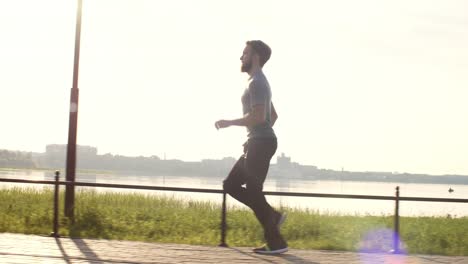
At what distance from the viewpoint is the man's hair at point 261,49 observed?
718cm

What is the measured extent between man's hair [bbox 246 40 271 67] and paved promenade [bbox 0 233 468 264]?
2.09 meters

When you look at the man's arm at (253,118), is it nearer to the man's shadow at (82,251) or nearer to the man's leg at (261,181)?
the man's leg at (261,181)

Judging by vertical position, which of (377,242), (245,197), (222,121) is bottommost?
(377,242)

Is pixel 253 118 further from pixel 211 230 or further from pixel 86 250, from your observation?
pixel 211 230

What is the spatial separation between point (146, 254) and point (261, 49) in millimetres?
2463

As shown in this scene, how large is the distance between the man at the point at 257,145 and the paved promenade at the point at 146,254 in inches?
15.3

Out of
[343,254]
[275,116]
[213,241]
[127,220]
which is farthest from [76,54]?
[343,254]

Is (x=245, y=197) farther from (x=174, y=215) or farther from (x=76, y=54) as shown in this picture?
(x=174, y=215)

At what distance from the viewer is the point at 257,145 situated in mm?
6906

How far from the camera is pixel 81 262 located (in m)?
6.23

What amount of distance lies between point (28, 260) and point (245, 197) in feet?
7.37

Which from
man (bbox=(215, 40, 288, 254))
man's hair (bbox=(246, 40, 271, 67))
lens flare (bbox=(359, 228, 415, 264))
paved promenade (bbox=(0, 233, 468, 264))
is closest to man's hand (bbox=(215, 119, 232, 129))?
man (bbox=(215, 40, 288, 254))

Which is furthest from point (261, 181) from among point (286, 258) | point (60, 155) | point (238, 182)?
point (60, 155)

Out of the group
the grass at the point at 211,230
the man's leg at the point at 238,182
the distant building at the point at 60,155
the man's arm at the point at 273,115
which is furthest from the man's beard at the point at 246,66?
the distant building at the point at 60,155
